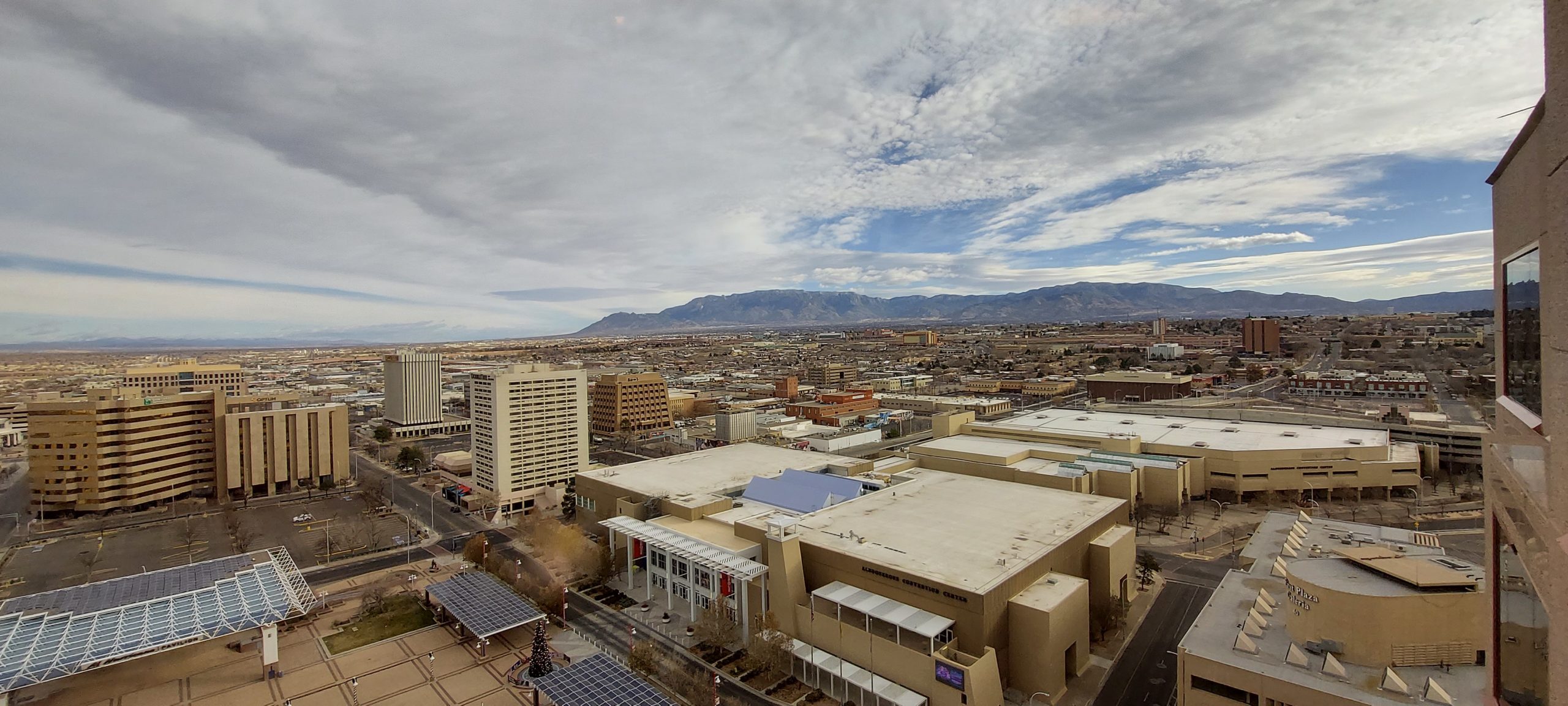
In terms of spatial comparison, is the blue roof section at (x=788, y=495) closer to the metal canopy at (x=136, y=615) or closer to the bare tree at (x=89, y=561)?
the metal canopy at (x=136, y=615)

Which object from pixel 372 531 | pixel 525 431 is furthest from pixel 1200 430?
pixel 372 531

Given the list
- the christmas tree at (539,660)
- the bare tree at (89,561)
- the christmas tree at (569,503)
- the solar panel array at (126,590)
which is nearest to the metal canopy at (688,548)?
the christmas tree at (539,660)

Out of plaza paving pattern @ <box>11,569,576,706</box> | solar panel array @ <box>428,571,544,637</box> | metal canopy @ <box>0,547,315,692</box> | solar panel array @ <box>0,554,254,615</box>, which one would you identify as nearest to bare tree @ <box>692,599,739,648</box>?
plaza paving pattern @ <box>11,569,576,706</box>

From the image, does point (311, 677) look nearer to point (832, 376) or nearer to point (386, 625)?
point (386, 625)

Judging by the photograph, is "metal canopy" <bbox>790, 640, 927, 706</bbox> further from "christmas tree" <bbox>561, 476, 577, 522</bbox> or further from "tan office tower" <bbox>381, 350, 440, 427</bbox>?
"tan office tower" <bbox>381, 350, 440, 427</bbox>

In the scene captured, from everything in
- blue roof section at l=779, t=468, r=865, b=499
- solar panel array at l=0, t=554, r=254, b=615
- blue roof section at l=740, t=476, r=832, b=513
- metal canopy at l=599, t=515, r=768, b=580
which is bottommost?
solar panel array at l=0, t=554, r=254, b=615

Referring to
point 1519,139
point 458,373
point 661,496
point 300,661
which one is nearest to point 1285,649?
point 1519,139
